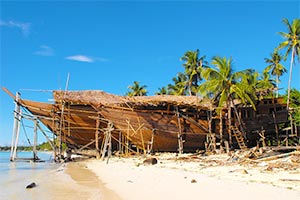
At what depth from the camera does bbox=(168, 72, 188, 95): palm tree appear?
49.7 meters

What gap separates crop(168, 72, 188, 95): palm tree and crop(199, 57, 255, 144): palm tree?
2348cm

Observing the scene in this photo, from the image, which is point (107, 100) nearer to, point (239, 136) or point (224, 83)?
point (224, 83)

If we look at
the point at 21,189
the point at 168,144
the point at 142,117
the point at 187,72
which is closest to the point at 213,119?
the point at 168,144

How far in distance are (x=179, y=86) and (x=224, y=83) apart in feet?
89.9

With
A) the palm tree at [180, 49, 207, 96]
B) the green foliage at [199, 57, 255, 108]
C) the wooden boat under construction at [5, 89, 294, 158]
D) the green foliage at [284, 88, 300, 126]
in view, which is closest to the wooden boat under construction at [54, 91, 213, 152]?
the wooden boat under construction at [5, 89, 294, 158]

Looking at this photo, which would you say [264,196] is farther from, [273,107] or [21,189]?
[273,107]

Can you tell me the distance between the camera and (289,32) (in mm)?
28969

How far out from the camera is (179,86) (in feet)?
170

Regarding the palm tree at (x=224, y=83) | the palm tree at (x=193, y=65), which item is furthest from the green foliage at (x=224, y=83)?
the palm tree at (x=193, y=65)

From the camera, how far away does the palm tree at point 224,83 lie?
23906 millimetres

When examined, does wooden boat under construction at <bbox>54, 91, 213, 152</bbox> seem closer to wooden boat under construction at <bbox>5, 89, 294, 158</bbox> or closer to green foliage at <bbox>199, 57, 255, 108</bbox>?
wooden boat under construction at <bbox>5, 89, 294, 158</bbox>

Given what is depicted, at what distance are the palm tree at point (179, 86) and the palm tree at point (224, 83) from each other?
2348cm

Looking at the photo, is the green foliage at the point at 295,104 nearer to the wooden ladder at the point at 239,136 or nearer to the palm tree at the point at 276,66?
the wooden ladder at the point at 239,136

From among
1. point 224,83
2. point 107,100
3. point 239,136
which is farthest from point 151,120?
point 239,136
